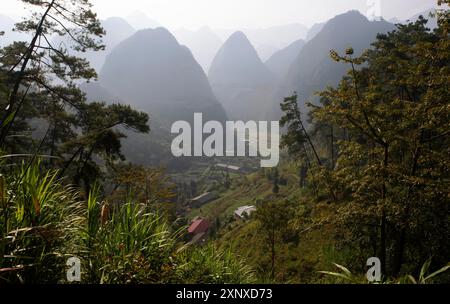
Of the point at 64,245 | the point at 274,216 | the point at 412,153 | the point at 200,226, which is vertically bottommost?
the point at 200,226

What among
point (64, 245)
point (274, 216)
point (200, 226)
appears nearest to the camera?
point (64, 245)

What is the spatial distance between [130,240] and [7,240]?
48.7 inches

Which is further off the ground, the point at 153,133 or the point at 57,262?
the point at 153,133

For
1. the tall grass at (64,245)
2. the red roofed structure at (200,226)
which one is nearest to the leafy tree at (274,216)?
the tall grass at (64,245)

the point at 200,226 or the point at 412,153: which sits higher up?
the point at 412,153

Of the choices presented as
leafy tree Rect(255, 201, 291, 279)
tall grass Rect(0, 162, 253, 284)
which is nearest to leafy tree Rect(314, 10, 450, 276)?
tall grass Rect(0, 162, 253, 284)

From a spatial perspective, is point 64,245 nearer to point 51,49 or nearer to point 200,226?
point 51,49

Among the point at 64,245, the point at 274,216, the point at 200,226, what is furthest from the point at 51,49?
the point at 200,226

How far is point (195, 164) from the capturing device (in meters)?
159

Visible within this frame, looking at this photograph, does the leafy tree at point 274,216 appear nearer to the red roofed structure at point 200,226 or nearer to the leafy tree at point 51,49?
the leafy tree at point 51,49

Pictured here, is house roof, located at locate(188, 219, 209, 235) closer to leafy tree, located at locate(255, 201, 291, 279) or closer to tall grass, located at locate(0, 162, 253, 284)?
leafy tree, located at locate(255, 201, 291, 279)
